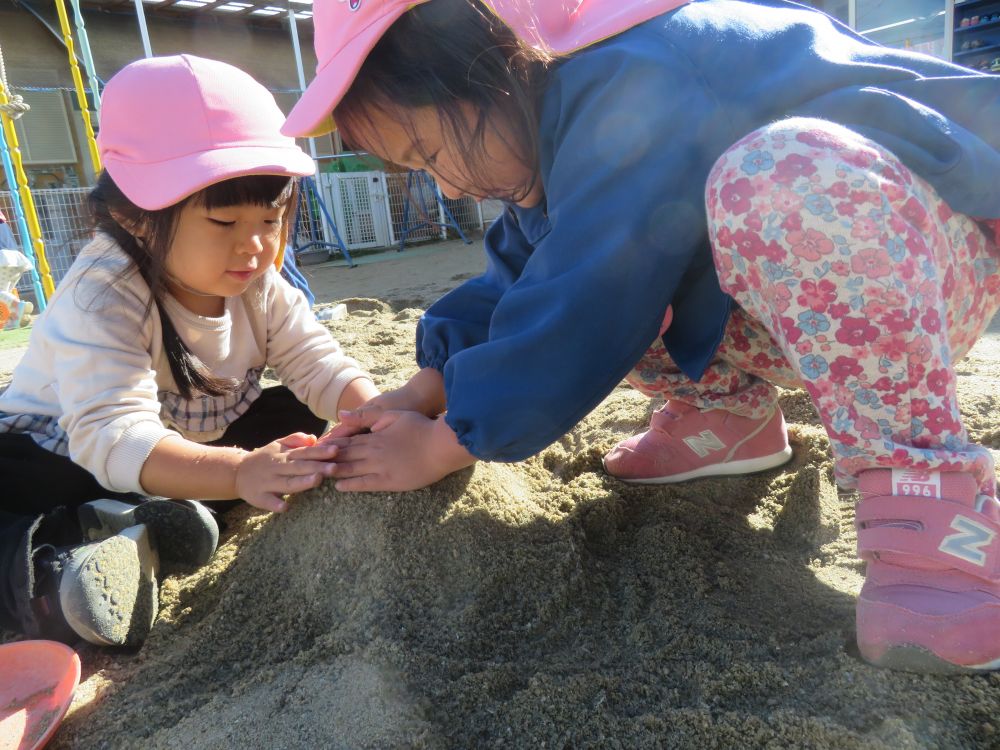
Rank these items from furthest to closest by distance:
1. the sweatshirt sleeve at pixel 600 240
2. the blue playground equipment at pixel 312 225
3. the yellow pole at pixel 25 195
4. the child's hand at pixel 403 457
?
the blue playground equipment at pixel 312 225 → the yellow pole at pixel 25 195 → the child's hand at pixel 403 457 → the sweatshirt sleeve at pixel 600 240

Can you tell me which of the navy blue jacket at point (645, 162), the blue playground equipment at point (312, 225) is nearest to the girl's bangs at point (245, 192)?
the navy blue jacket at point (645, 162)

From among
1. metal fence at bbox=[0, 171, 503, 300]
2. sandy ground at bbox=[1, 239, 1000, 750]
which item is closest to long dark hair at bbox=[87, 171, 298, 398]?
sandy ground at bbox=[1, 239, 1000, 750]

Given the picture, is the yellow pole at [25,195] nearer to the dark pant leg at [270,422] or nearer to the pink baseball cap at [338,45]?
the dark pant leg at [270,422]

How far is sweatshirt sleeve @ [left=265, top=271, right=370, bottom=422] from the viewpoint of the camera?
1701mm

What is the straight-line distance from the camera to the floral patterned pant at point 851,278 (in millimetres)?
829

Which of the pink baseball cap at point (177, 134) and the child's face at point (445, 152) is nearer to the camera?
the child's face at point (445, 152)

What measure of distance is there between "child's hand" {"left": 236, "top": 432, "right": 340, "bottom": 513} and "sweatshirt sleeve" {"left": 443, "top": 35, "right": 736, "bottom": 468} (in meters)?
0.35

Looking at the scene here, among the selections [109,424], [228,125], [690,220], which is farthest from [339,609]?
[228,125]

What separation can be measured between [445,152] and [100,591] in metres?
0.75

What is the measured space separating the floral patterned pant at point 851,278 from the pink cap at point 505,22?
228mm

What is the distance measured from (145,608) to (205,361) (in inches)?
22.9

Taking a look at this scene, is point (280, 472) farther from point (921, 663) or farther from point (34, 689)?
point (921, 663)

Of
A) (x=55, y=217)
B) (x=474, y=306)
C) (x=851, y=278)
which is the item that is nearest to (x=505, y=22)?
(x=851, y=278)

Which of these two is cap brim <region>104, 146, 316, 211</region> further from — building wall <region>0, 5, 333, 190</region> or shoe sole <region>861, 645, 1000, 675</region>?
building wall <region>0, 5, 333, 190</region>
